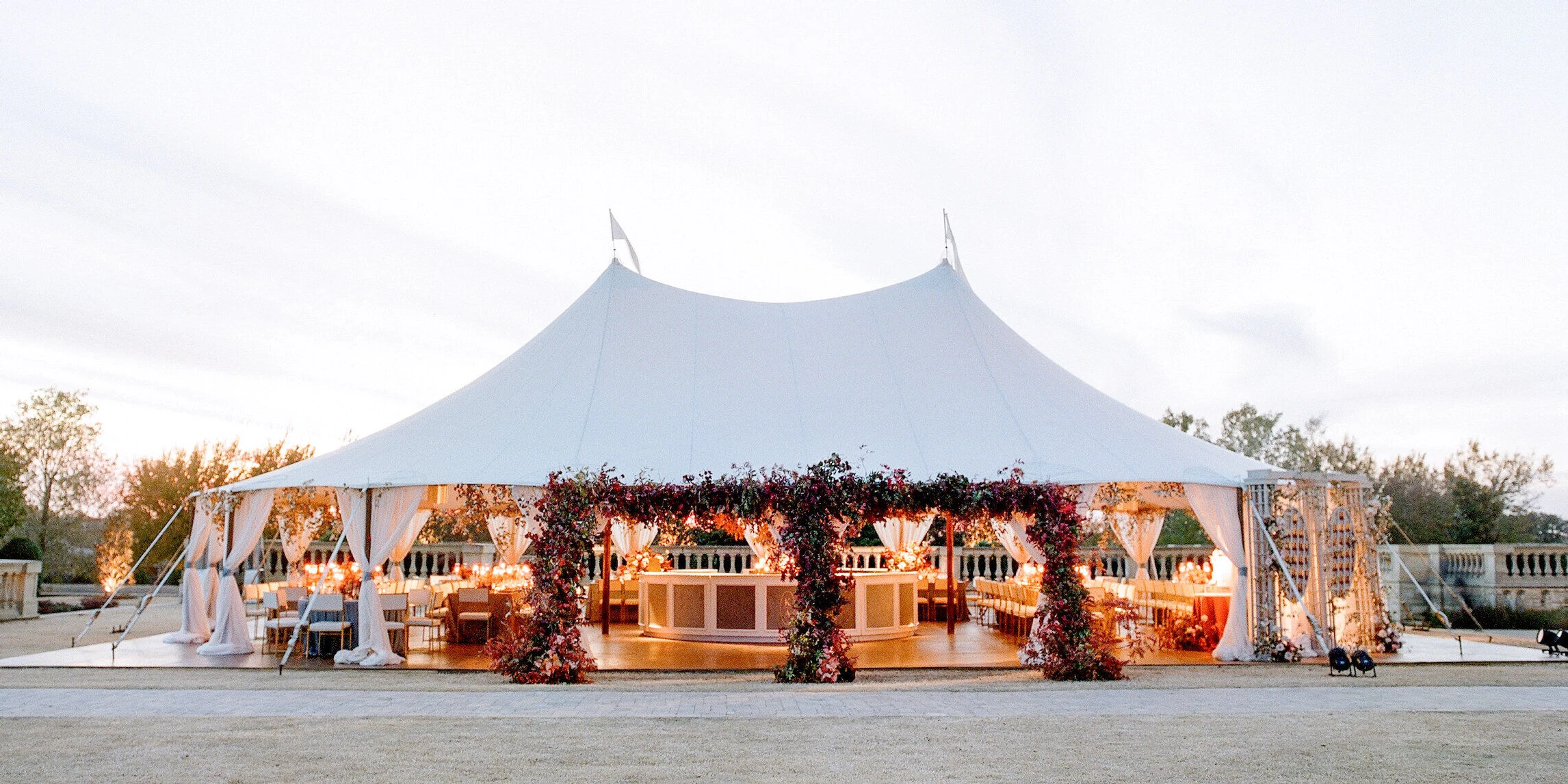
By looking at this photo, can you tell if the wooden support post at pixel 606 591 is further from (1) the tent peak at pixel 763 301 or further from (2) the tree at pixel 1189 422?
(2) the tree at pixel 1189 422

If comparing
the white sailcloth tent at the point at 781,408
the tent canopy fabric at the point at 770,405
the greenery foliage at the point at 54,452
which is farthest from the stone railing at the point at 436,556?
the greenery foliage at the point at 54,452

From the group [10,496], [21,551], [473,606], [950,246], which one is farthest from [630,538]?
[10,496]

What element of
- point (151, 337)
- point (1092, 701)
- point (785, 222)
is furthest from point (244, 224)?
point (1092, 701)

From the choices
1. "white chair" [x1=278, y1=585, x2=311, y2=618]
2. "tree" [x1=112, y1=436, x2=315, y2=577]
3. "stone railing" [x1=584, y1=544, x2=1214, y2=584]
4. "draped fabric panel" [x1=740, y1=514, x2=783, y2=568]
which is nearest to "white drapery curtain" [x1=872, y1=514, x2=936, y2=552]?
"stone railing" [x1=584, y1=544, x2=1214, y2=584]

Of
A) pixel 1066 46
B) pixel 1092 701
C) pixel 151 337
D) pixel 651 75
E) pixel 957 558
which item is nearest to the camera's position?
pixel 1092 701

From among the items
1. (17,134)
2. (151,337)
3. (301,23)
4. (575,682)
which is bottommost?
(575,682)

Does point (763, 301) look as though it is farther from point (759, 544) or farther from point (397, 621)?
point (397, 621)

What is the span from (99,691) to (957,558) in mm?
14441

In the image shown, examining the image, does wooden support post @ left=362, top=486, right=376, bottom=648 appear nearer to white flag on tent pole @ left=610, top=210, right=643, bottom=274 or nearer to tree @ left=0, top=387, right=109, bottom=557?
white flag on tent pole @ left=610, top=210, right=643, bottom=274

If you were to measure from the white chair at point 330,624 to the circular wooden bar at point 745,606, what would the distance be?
12.0 feet

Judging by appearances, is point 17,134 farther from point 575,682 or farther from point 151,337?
point 575,682

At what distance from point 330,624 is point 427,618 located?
1638 mm

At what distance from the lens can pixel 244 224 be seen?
1282 cm

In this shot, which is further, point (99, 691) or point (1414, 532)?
point (1414, 532)
